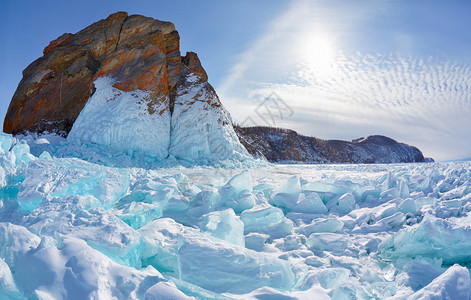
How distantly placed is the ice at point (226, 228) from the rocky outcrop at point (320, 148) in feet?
68.6

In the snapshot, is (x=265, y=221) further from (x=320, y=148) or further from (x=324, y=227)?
(x=320, y=148)

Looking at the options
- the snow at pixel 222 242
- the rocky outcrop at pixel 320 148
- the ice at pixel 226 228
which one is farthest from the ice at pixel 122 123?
the rocky outcrop at pixel 320 148

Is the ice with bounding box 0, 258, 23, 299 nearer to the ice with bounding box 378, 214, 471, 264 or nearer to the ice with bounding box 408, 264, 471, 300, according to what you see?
the ice with bounding box 408, 264, 471, 300

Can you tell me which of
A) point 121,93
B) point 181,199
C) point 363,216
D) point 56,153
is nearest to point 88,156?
point 56,153

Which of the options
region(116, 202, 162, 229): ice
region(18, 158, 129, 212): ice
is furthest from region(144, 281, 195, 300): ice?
region(18, 158, 129, 212): ice

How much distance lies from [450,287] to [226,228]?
139 cm

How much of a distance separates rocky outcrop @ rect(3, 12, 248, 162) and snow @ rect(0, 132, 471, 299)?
21.9 feet

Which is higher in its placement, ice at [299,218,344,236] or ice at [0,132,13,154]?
ice at [0,132,13,154]

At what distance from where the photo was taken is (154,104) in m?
11.1

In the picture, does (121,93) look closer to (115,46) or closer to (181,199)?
(115,46)

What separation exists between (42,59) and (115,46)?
3.70 m

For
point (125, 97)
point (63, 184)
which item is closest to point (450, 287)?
point (63, 184)

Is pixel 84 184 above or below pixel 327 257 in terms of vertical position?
above

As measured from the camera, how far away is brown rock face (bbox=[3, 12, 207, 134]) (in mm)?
11320
